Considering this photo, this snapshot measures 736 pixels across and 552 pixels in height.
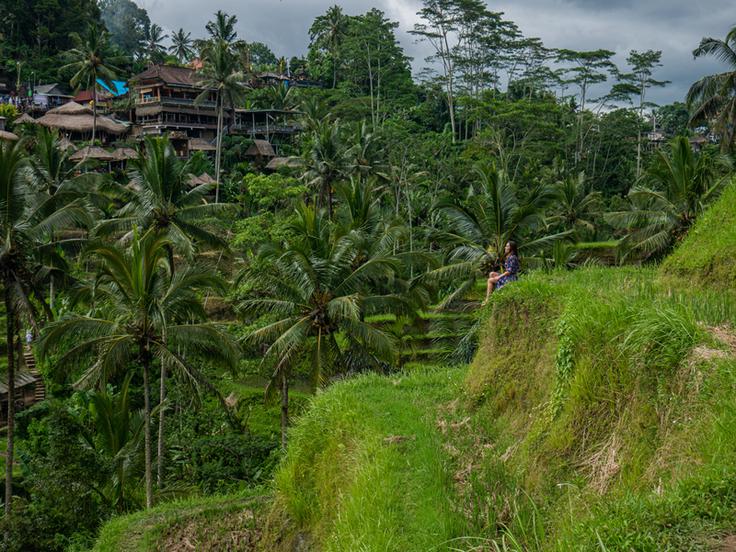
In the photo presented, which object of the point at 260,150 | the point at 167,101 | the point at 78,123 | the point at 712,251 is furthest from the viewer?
the point at 260,150

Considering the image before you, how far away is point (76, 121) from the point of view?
51.6 metres

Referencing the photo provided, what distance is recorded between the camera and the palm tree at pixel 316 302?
17.6 m

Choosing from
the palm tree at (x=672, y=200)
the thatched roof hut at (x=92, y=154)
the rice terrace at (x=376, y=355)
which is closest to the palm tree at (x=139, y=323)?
the rice terrace at (x=376, y=355)

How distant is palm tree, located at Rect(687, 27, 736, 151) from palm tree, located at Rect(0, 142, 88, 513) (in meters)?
23.7

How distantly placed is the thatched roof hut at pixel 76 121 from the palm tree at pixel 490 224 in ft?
126

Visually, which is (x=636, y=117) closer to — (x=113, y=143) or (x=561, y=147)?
(x=561, y=147)

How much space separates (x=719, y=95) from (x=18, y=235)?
2557 cm

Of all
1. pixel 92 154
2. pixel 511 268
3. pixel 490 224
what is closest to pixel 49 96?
pixel 92 154

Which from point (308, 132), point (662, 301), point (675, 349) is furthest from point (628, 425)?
point (308, 132)

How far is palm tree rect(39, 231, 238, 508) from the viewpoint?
15.2 metres

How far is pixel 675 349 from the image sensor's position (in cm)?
Answer: 562

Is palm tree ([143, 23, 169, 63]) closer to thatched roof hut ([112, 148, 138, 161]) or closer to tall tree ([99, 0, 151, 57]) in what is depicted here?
tall tree ([99, 0, 151, 57])

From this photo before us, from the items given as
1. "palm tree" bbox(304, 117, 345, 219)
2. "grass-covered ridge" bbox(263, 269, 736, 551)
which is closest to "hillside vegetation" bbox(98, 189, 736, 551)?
"grass-covered ridge" bbox(263, 269, 736, 551)

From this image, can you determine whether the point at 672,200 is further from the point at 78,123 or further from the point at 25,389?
the point at 78,123
